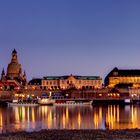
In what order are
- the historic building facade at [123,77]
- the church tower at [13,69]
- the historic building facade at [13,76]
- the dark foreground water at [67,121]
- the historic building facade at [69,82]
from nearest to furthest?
the dark foreground water at [67,121]
the historic building facade at [13,76]
the church tower at [13,69]
the historic building facade at [69,82]
the historic building facade at [123,77]

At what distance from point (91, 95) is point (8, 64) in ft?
132

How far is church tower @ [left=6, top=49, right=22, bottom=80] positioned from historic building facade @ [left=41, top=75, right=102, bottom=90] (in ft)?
33.3

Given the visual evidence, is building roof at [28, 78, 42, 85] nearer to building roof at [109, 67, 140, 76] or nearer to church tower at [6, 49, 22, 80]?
church tower at [6, 49, 22, 80]

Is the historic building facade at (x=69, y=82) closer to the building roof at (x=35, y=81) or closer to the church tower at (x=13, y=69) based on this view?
the building roof at (x=35, y=81)

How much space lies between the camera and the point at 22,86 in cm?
18900

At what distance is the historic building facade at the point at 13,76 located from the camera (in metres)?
184

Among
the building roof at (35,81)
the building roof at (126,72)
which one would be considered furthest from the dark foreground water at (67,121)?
the building roof at (126,72)

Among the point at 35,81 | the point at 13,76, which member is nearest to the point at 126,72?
the point at 35,81

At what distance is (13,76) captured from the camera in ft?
628

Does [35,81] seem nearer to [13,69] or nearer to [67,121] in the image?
[13,69]

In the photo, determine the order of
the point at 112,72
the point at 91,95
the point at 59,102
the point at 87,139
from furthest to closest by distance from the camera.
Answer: the point at 112,72
the point at 91,95
the point at 59,102
the point at 87,139

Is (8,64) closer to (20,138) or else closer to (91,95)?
(91,95)

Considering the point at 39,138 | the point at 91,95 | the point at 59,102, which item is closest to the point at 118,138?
the point at 39,138

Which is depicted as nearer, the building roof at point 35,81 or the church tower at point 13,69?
the church tower at point 13,69
